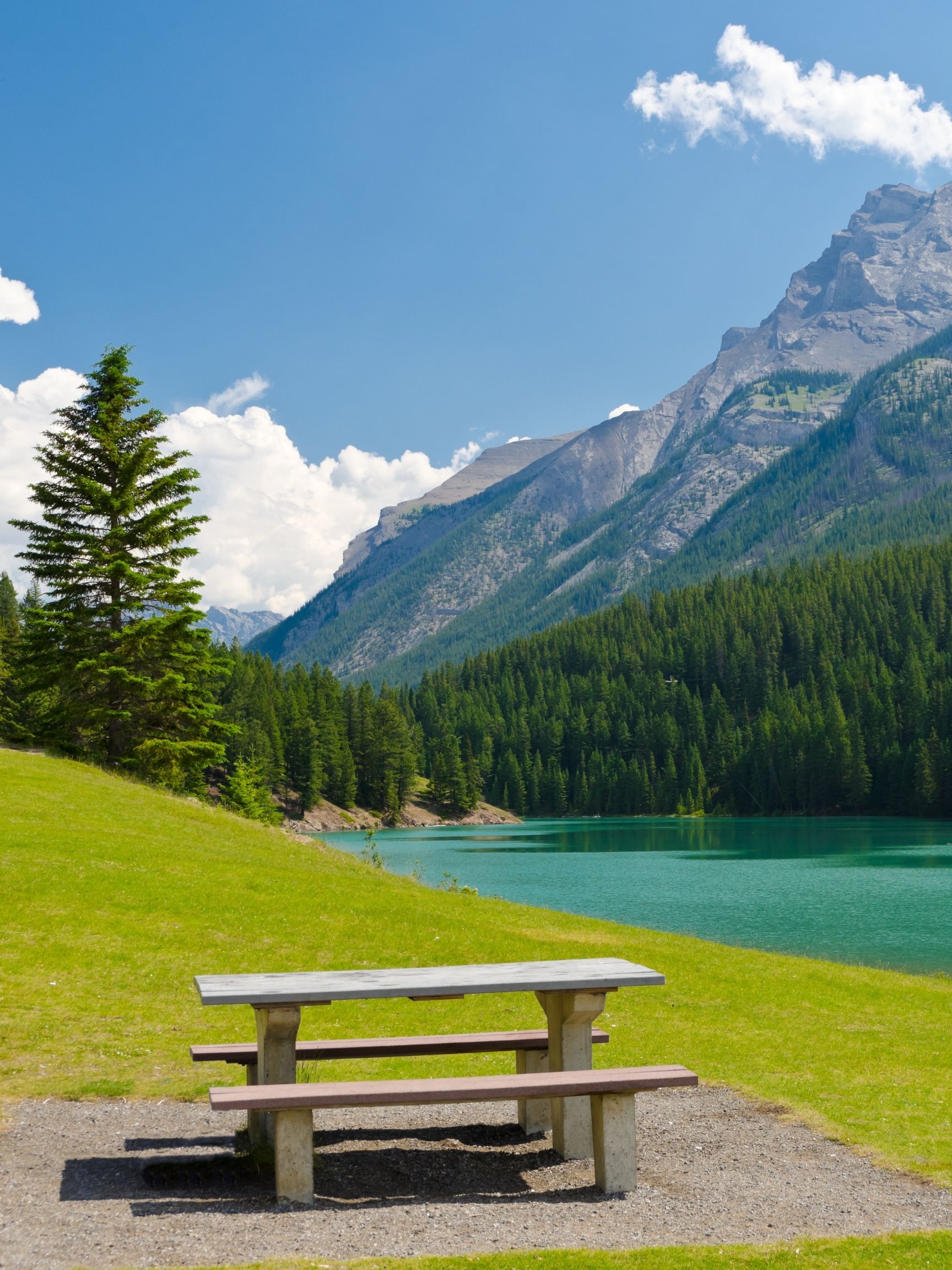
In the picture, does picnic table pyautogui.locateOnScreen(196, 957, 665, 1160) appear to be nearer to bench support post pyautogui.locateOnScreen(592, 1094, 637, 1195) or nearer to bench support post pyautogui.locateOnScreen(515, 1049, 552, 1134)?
bench support post pyautogui.locateOnScreen(515, 1049, 552, 1134)

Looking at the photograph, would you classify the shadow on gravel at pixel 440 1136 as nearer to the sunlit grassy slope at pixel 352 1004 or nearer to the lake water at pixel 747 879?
the sunlit grassy slope at pixel 352 1004

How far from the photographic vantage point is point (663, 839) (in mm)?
98812

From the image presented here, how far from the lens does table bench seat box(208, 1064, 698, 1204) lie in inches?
311

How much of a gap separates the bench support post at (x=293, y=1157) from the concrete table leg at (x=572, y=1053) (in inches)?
99.4

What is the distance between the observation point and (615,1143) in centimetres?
848

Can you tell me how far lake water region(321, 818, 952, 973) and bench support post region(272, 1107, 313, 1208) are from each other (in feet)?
84.3

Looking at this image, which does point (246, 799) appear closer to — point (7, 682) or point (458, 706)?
point (7, 682)

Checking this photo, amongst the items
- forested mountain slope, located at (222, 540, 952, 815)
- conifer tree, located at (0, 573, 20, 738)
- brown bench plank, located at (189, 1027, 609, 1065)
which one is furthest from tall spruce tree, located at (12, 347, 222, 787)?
forested mountain slope, located at (222, 540, 952, 815)

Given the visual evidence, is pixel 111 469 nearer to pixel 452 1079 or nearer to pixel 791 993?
pixel 791 993

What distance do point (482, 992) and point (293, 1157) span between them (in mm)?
2015

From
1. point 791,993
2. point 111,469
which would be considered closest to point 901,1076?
point 791,993

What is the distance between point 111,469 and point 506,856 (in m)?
48.5

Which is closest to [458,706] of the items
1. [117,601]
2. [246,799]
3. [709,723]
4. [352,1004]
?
[709,723]

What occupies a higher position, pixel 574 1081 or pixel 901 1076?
pixel 574 1081
